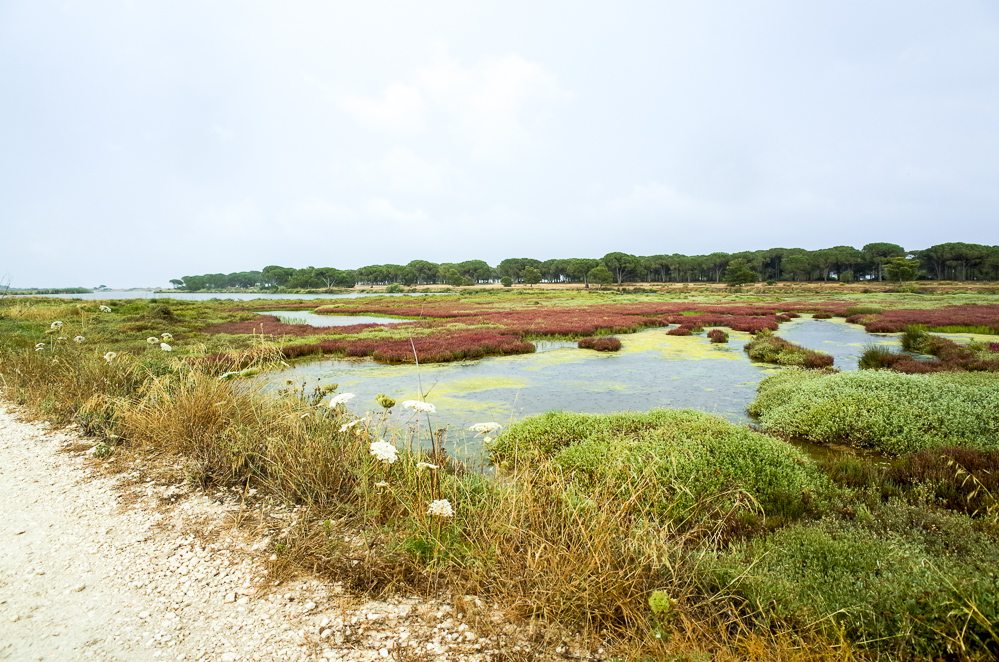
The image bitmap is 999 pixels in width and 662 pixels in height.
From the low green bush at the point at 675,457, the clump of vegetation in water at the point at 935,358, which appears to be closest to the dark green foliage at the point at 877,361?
the clump of vegetation in water at the point at 935,358

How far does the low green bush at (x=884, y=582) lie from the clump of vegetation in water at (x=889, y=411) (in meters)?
4.07

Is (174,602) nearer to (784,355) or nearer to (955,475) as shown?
(955,475)

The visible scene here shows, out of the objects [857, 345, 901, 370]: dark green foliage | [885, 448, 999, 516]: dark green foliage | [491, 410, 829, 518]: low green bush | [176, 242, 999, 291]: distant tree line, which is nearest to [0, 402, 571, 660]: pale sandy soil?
[491, 410, 829, 518]: low green bush

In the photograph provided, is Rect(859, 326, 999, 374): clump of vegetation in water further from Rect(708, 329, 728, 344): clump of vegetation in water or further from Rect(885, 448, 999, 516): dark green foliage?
Rect(885, 448, 999, 516): dark green foliage

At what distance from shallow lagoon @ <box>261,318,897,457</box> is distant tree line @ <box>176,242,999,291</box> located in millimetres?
95462

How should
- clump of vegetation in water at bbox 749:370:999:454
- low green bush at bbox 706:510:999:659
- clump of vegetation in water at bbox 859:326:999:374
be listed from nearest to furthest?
low green bush at bbox 706:510:999:659 → clump of vegetation in water at bbox 749:370:999:454 → clump of vegetation in water at bbox 859:326:999:374

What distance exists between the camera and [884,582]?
3.47 metres

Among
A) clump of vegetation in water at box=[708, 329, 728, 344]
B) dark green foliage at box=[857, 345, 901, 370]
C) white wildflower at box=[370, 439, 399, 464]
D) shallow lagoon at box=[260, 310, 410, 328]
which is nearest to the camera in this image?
white wildflower at box=[370, 439, 399, 464]

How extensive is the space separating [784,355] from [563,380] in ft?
28.2

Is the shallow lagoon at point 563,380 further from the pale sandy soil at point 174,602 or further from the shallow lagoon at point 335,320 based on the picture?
the shallow lagoon at point 335,320

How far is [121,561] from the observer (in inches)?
167

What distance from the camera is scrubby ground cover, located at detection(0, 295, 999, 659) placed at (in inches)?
125

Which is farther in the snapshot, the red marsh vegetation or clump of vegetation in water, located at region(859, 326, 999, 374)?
the red marsh vegetation

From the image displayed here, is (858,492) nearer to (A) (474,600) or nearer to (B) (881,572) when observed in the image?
(B) (881,572)
